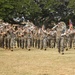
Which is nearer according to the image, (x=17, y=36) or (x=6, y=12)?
(x=17, y=36)

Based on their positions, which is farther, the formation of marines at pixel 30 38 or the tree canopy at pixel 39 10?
the tree canopy at pixel 39 10

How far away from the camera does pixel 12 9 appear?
211 feet

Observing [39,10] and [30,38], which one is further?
[39,10]

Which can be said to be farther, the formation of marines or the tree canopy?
the tree canopy

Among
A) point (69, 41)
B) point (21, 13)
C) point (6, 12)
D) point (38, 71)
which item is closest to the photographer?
point (38, 71)

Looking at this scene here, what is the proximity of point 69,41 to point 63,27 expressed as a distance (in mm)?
7313

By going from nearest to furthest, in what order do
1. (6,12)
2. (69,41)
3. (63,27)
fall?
1. (63,27)
2. (69,41)
3. (6,12)

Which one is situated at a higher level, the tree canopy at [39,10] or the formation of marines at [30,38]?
the tree canopy at [39,10]

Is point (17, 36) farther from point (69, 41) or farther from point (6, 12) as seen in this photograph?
point (6, 12)

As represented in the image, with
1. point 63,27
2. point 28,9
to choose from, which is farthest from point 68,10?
point 63,27

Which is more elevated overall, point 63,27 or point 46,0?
point 46,0

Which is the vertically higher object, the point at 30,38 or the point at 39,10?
the point at 39,10

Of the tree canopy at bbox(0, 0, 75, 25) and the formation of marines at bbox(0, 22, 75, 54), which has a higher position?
the tree canopy at bbox(0, 0, 75, 25)

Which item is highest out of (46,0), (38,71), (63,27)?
(46,0)
